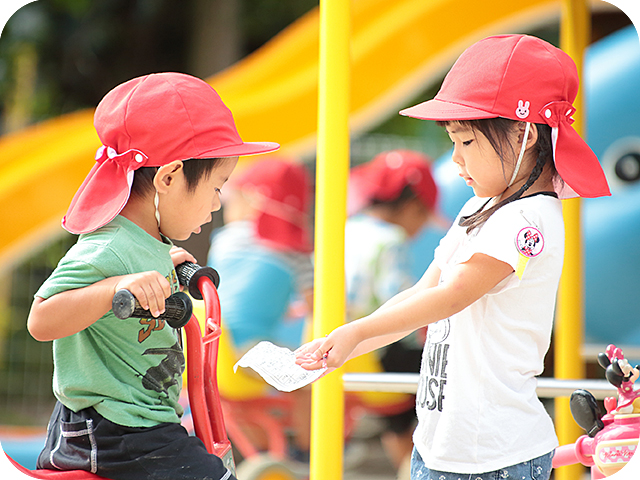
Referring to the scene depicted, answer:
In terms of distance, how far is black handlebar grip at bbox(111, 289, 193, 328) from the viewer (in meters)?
1.07

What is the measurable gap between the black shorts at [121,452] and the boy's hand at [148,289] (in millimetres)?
260

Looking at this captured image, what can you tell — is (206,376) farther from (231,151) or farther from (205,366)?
(231,151)

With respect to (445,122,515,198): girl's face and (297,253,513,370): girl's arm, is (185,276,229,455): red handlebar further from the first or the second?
(445,122,515,198): girl's face

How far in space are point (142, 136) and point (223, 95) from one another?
137 inches

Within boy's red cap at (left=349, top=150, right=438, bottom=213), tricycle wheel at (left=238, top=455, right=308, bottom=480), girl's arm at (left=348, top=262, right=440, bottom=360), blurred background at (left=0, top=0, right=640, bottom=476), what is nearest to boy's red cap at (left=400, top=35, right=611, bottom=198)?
girl's arm at (left=348, top=262, right=440, bottom=360)

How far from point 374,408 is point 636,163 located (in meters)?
1.93

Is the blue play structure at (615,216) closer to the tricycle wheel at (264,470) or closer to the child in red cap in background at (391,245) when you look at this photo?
the child in red cap in background at (391,245)

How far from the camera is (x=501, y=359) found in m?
1.25

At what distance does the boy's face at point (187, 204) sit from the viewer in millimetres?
1344

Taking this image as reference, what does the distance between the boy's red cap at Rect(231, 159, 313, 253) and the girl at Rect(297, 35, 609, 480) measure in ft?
8.00

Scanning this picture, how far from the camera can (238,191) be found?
3.95 m

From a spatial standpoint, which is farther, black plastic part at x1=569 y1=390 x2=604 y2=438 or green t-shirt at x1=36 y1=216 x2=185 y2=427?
black plastic part at x1=569 y1=390 x2=604 y2=438

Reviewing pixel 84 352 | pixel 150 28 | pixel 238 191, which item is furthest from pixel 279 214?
pixel 150 28

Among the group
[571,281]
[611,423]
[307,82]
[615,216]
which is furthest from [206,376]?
[307,82]
